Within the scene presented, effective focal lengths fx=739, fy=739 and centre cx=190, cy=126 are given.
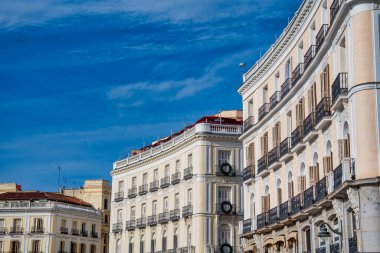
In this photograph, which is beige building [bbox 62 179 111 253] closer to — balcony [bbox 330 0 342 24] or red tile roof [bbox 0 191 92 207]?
red tile roof [bbox 0 191 92 207]

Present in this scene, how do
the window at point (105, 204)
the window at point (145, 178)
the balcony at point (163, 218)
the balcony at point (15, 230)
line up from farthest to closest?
the window at point (105, 204) < the balcony at point (15, 230) < the window at point (145, 178) < the balcony at point (163, 218)

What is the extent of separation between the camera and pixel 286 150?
1657 inches

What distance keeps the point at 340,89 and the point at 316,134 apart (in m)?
5.34

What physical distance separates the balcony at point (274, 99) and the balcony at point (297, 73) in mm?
2745

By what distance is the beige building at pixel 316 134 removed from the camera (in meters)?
30.0

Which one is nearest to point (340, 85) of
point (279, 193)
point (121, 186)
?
point (279, 193)

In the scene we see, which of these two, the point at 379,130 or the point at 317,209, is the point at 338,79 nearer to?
the point at 379,130

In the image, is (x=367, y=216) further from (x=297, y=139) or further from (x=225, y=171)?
(x=225, y=171)

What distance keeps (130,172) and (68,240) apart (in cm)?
2330

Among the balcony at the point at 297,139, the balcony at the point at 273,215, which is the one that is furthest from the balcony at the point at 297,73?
the balcony at the point at 273,215

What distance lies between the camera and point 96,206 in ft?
341

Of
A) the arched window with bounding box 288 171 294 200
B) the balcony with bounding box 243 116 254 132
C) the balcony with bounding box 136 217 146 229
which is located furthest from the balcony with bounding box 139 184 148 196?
the arched window with bounding box 288 171 294 200

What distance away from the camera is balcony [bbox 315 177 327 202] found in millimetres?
34531

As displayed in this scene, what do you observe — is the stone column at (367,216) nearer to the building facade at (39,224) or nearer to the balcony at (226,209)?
the balcony at (226,209)
